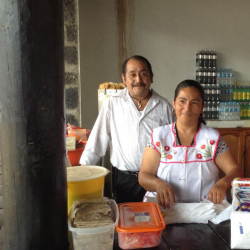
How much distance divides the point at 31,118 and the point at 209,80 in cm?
437

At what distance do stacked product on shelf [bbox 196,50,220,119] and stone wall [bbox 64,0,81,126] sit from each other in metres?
2.26

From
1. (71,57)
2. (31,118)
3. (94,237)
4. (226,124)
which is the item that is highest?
A: (71,57)

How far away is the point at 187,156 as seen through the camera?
1438mm

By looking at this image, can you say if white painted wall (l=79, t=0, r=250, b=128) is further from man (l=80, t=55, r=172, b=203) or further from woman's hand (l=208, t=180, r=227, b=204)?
woman's hand (l=208, t=180, r=227, b=204)

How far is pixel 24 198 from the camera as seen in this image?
2.68 feet

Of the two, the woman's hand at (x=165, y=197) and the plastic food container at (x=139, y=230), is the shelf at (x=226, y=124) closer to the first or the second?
the woman's hand at (x=165, y=197)

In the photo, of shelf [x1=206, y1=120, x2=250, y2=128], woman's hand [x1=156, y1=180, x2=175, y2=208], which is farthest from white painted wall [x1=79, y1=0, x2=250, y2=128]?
woman's hand [x1=156, y1=180, x2=175, y2=208]

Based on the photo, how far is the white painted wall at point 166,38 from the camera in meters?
4.53

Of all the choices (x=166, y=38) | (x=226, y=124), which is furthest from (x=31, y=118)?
(x=166, y=38)

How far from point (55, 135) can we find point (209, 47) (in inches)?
187

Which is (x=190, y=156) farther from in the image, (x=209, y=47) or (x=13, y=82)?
(x=209, y=47)

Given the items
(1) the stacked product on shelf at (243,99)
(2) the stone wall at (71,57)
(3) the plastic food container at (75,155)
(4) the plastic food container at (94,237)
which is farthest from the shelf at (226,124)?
(4) the plastic food container at (94,237)

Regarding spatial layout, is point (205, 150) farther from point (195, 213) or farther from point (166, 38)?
point (166, 38)

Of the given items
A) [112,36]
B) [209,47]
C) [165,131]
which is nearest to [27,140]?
[165,131]
